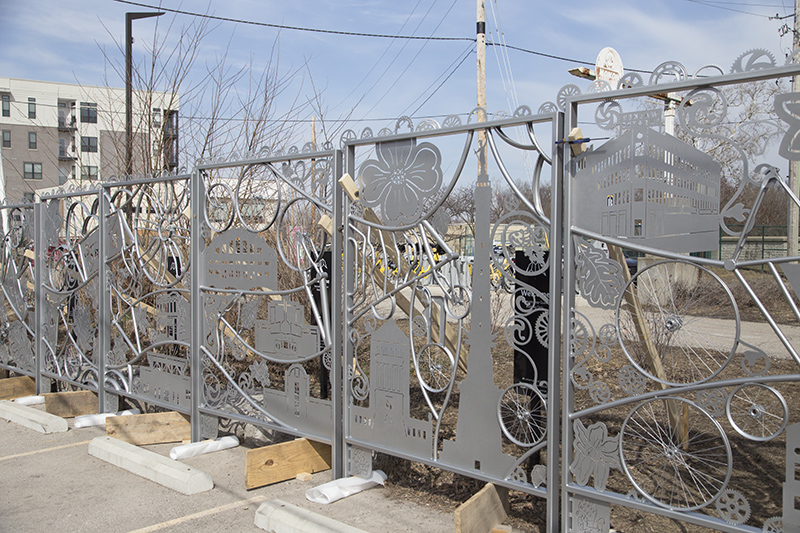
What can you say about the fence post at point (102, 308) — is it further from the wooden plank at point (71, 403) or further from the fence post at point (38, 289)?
the fence post at point (38, 289)

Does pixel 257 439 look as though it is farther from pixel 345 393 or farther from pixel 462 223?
pixel 462 223

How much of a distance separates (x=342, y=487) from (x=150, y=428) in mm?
2386

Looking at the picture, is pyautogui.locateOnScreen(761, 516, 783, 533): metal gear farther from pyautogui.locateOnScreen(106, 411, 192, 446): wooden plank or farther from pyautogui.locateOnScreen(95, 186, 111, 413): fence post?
pyautogui.locateOnScreen(95, 186, 111, 413): fence post

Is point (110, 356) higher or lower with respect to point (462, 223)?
lower

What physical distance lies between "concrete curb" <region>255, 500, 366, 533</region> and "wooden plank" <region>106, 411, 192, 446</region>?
7.15 feet

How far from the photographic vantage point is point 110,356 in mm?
6797

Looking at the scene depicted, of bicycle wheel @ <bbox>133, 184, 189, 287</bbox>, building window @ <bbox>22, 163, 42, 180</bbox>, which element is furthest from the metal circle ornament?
building window @ <bbox>22, 163, 42, 180</bbox>

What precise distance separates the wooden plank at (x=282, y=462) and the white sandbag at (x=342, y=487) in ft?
1.29

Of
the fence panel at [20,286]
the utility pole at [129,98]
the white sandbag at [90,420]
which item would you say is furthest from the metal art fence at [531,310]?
the utility pole at [129,98]

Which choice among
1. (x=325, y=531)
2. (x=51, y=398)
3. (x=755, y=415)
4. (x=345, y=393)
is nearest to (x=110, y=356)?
(x=51, y=398)

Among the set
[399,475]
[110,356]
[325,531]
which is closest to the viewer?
[325,531]

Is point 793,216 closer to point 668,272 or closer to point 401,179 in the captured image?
point 668,272

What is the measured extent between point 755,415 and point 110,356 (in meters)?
6.26

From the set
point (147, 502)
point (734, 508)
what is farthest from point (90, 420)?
point (734, 508)
